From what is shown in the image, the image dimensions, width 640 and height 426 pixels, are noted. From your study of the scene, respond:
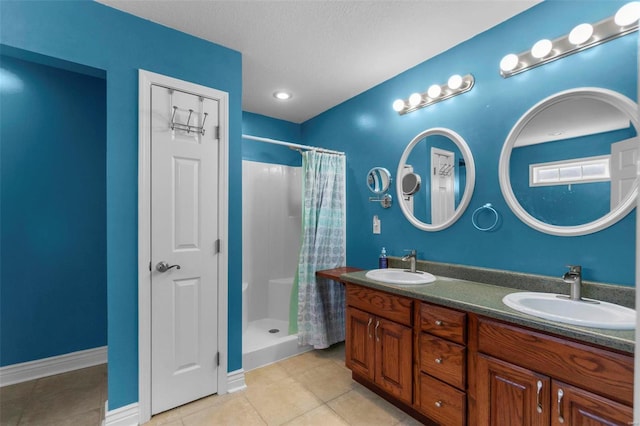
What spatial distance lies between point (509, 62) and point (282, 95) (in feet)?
6.40

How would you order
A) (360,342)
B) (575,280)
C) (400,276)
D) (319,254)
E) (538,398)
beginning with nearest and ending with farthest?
(538,398) < (575,280) < (360,342) < (400,276) < (319,254)

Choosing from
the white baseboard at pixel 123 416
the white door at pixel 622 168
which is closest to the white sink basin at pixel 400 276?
the white door at pixel 622 168

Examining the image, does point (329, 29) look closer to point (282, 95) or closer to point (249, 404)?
point (282, 95)

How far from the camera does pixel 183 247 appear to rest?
191 centimetres

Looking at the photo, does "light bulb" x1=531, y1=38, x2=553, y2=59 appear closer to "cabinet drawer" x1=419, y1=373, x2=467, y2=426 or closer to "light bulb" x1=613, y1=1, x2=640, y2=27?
"light bulb" x1=613, y1=1, x2=640, y2=27

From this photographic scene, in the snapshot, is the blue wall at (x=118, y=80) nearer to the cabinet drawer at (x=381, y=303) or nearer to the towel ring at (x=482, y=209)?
the cabinet drawer at (x=381, y=303)

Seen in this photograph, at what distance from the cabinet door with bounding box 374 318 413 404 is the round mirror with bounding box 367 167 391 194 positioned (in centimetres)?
117

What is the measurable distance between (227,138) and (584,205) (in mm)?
2204

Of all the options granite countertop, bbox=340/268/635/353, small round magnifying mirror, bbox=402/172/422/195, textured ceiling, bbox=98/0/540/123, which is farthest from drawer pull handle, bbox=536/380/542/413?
textured ceiling, bbox=98/0/540/123

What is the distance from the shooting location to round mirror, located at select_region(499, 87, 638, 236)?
142cm

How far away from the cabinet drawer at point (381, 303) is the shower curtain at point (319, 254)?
0.59m

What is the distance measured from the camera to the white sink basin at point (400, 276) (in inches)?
76.2

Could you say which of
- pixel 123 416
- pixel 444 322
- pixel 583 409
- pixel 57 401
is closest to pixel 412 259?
pixel 444 322

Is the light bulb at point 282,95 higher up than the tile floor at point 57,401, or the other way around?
the light bulb at point 282,95
